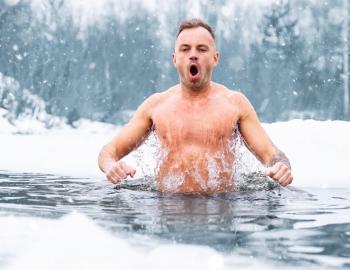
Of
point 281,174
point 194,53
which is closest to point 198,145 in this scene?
Answer: point 194,53

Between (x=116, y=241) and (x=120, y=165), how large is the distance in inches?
47.5

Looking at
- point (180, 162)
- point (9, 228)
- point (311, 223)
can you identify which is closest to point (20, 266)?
point (9, 228)

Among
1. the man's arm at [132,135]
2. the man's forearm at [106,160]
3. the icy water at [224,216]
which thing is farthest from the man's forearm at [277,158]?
the man's forearm at [106,160]

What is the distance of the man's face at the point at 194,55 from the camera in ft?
12.9

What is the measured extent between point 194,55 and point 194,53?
21 millimetres

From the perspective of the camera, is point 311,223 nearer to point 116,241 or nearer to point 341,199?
point 116,241

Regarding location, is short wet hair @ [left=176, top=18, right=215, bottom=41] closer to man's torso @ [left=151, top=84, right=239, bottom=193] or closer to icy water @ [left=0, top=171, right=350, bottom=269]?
man's torso @ [left=151, top=84, right=239, bottom=193]

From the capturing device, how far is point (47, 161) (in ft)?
23.5

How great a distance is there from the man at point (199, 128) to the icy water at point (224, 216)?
0.65 ft

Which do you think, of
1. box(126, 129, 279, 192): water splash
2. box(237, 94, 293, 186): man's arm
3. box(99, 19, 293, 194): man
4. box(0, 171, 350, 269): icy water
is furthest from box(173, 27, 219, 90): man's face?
box(0, 171, 350, 269): icy water

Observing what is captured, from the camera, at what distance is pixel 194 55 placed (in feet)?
12.8

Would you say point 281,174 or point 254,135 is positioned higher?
point 254,135

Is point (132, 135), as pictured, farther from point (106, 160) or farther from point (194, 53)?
point (194, 53)

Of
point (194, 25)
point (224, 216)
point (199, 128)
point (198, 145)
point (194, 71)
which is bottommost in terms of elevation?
point (224, 216)
